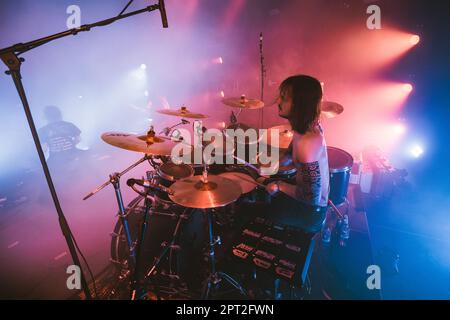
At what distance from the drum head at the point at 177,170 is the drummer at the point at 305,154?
878 mm

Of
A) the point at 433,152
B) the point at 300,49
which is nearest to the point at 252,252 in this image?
the point at 433,152

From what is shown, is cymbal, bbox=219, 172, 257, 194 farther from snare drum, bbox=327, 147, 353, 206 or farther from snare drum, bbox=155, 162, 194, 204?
snare drum, bbox=327, 147, 353, 206

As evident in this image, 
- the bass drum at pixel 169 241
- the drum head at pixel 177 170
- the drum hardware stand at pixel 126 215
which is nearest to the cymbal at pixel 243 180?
the drum head at pixel 177 170

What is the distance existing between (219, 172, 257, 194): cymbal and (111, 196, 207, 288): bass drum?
1.76ft

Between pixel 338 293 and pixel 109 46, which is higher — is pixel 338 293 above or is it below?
below

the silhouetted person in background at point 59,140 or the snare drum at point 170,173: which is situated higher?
the snare drum at point 170,173

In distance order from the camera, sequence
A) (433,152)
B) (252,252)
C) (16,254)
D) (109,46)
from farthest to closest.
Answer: (109,46), (433,152), (16,254), (252,252)

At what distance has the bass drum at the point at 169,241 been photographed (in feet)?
8.11

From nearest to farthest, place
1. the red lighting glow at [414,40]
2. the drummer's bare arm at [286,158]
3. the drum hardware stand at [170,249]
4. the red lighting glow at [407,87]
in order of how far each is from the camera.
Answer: the drum hardware stand at [170,249] → the drummer's bare arm at [286,158] → the red lighting glow at [414,40] → the red lighting glow at [407,87]

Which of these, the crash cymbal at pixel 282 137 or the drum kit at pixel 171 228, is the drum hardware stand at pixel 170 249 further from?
the crash cymbal at pixel 282 137

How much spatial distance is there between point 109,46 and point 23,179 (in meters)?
5.23

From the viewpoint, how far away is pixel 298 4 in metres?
6.27

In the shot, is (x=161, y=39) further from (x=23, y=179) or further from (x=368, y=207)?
(x=368, y=207)

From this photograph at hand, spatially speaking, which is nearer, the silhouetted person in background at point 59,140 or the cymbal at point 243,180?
the cymbal at point 243,180
